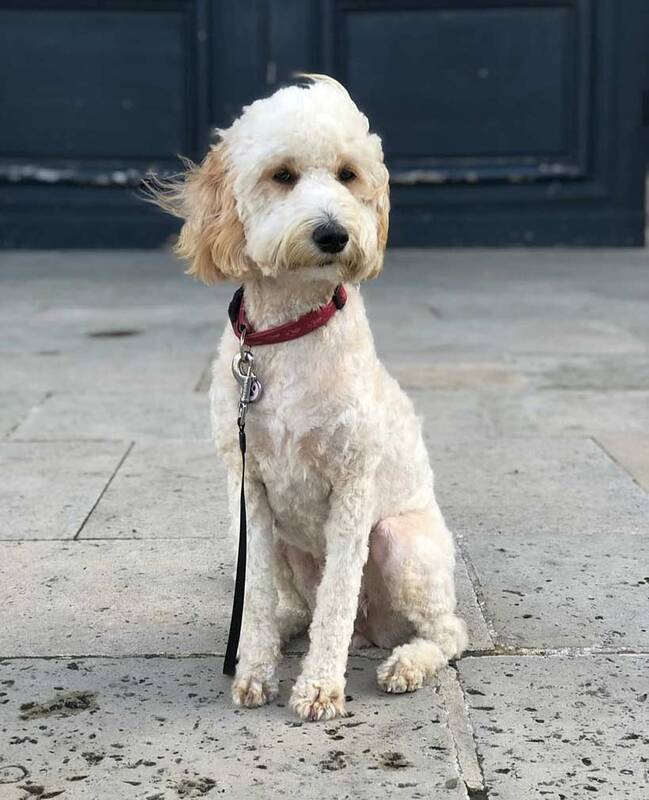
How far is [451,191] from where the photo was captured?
1218 centimetres

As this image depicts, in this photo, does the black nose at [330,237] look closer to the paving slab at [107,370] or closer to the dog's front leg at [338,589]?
the dog's front leg at [338,589]

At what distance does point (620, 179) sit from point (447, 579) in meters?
9.57

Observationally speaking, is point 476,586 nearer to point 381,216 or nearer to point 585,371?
point 381,216

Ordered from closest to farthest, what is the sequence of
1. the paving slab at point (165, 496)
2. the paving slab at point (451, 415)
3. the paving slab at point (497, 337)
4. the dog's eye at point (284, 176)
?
the dog's eye at point (284, 176) < the paving slab at point (165, 496) < the paving slab at point (451, 415) < the paving slab at point (497, 337)

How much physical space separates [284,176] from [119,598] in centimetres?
151

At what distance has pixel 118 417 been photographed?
6.02 meters

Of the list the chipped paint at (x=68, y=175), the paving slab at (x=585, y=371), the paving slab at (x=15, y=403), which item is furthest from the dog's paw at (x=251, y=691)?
the chipped paint at (x=68, y=175)

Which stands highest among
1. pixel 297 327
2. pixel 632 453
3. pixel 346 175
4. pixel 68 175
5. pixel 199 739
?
pixel 346 175

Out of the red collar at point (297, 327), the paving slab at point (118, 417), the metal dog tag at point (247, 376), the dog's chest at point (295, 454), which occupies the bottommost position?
the paving slab at point (118, 417)

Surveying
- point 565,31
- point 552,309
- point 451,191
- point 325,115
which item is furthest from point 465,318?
point 325,115

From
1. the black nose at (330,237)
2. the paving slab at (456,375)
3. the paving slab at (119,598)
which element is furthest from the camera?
the paving slab at (456,375)

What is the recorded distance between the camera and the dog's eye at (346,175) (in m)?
2.96

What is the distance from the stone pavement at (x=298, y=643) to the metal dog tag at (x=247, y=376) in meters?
0.76

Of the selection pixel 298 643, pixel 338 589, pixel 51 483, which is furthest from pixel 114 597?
pixel 51 483
